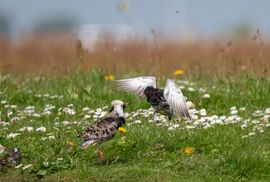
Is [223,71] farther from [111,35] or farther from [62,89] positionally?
[111,35]

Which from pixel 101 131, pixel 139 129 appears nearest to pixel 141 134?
pixel 139 129

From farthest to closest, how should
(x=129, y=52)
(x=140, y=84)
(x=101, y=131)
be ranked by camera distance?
(x=129, y=52)
(x=140, y=84)
(x=101, y=131)

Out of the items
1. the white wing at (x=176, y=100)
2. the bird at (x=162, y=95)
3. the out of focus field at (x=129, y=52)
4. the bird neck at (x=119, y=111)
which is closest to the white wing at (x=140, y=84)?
the bird at (x=162, y=95)

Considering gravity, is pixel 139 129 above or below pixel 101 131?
below

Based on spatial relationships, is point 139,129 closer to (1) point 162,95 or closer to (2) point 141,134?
(2) point 141,134

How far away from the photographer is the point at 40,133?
9633 millimetres

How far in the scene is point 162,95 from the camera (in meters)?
8.84

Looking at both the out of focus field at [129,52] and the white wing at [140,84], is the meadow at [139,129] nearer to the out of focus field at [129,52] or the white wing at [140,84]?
the white wing at [140,84]

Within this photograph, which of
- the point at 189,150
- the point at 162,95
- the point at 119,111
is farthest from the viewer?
the point at 162,95

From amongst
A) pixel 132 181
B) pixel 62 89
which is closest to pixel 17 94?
pixel 62 89

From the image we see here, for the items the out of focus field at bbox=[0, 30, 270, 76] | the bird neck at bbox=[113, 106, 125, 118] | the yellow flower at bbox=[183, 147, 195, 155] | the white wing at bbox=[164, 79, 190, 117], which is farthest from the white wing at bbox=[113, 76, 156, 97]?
the out of focus field at bbox=[0, 30, 270, 76]

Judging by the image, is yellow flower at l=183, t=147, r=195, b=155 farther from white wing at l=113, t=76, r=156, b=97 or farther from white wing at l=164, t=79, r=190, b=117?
white wing at l=113, t=76, r=156, b=97

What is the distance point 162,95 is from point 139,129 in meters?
0.57

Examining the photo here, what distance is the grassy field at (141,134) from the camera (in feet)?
26.5
